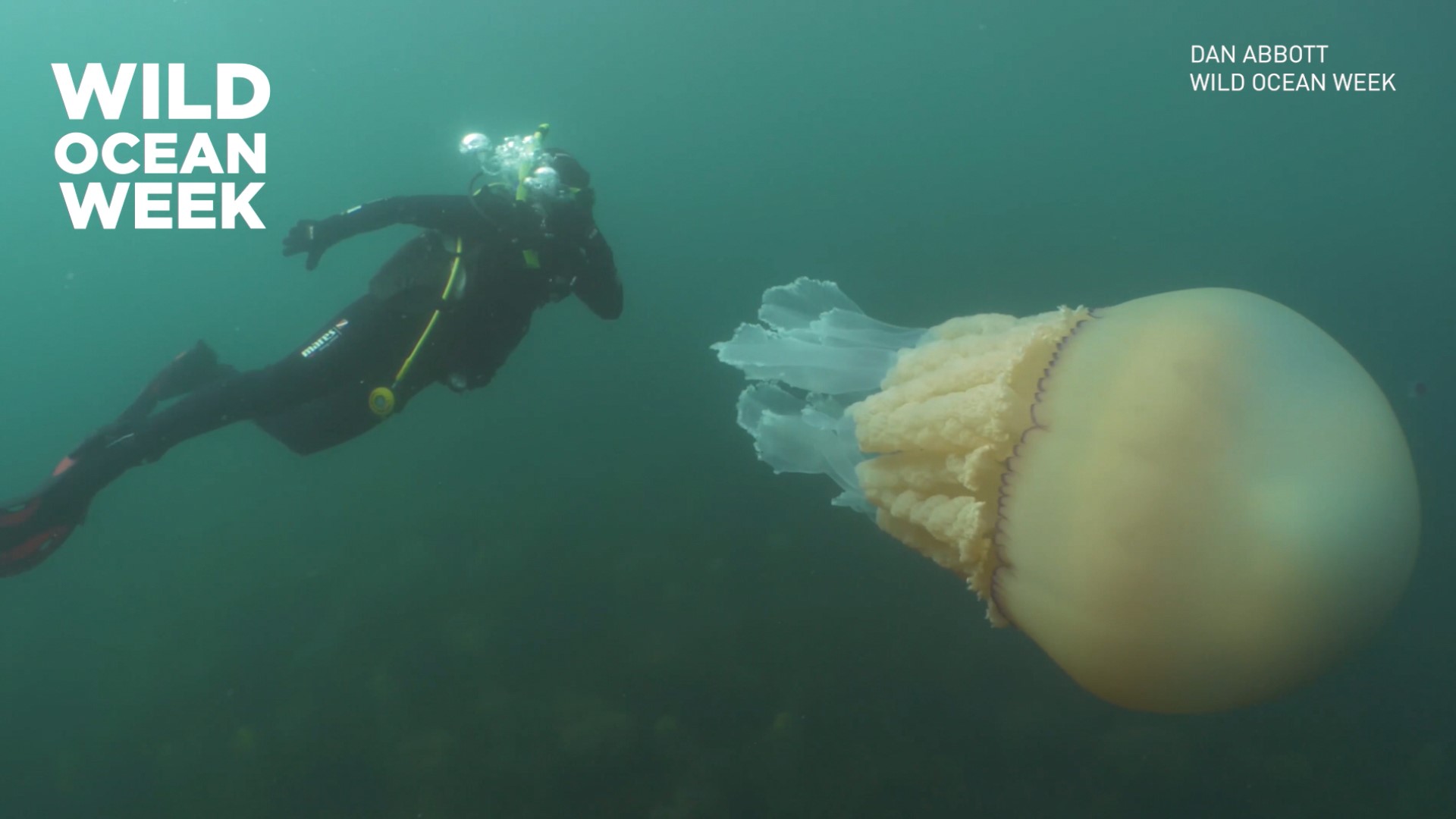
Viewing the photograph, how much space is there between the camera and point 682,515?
8.19 metres

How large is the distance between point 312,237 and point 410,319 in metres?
0.72

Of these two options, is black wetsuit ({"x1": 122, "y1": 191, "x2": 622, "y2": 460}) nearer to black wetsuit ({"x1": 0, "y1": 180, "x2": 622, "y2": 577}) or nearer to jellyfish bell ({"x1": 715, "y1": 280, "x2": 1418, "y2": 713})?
black wetsuit ({"x1": 0, "y1": 180, "x2": 622, "y2": 577})

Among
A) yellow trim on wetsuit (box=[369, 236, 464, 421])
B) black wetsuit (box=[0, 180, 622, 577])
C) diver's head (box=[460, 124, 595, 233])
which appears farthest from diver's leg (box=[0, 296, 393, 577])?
diver's head (box=[460, 124, 595, 233])

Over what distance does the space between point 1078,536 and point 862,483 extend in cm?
104

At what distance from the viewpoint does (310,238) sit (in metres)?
4.55

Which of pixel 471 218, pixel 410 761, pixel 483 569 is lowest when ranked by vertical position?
pixel 410 761

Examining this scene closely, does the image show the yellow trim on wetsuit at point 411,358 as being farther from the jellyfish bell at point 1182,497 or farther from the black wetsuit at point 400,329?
the jellyfish bell at point 1182,497

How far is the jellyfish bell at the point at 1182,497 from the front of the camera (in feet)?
6.15

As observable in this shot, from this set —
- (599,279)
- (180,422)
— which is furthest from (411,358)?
(180,422)

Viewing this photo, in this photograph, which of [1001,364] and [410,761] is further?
[410,761]

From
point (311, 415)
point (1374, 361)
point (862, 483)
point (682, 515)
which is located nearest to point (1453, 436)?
point (1374, 361)

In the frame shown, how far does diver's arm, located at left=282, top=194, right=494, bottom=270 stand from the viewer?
14.9 ft

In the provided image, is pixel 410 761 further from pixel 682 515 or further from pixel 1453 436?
pixel 1453 436

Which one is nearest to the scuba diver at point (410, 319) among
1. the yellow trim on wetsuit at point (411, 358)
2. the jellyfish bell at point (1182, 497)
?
the yellow trim on wetsuit at point (411, 358)
